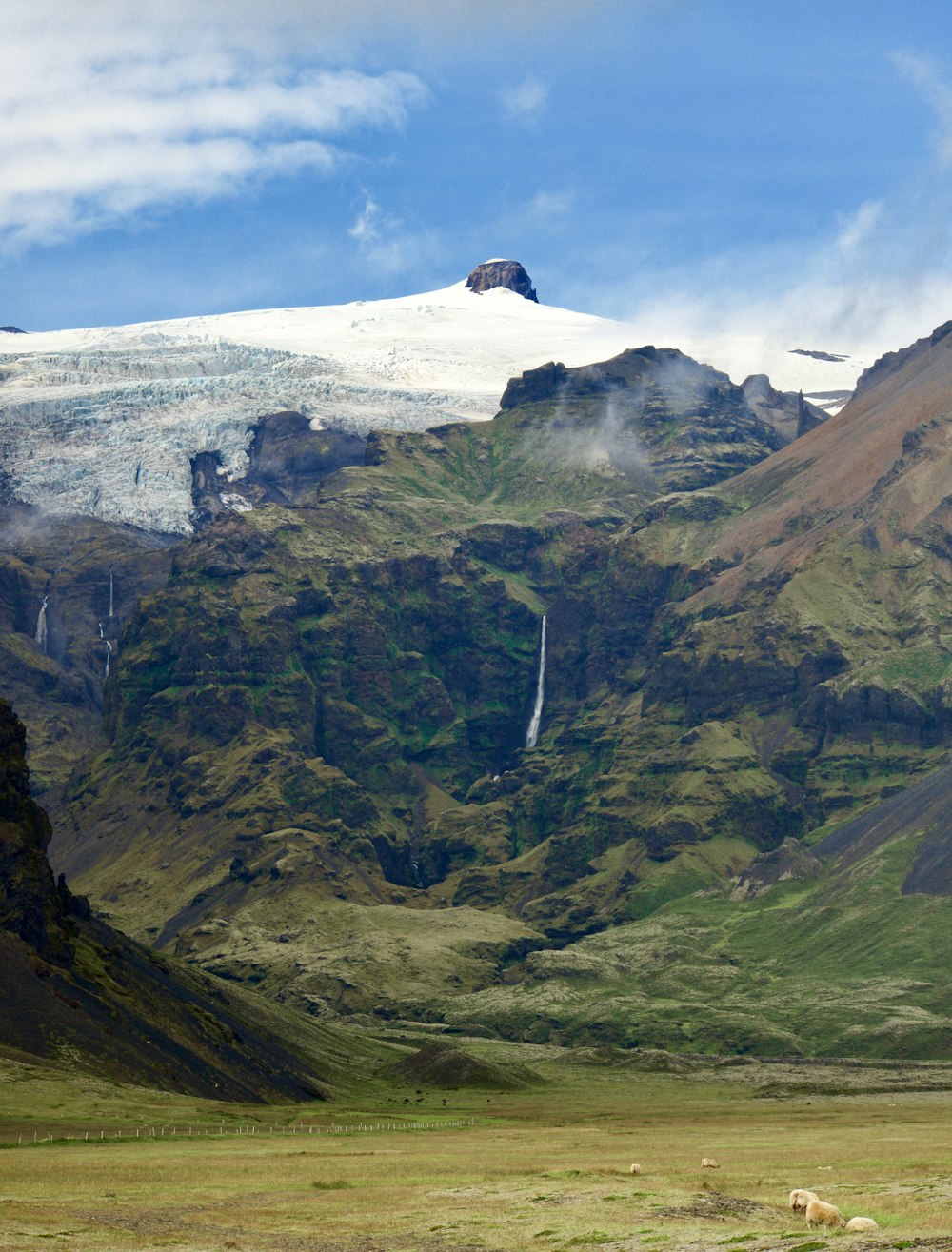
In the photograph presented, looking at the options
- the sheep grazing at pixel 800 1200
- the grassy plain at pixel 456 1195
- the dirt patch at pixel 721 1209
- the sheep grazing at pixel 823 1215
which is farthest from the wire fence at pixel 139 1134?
the sheep grazing at pixel 823 1215

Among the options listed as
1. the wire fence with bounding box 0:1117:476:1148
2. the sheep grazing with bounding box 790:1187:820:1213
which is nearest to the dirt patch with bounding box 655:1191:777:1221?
the sheep grazing with bounding box 790:1187:820:1213

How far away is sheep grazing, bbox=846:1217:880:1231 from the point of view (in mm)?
80188

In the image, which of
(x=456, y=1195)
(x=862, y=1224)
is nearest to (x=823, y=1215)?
(x=862, y=1224)

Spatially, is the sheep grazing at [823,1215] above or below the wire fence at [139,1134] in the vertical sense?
above

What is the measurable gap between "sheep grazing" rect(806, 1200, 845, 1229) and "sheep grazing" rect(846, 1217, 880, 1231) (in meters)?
2.32

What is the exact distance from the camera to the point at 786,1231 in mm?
83562

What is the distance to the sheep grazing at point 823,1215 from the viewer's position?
275 ft

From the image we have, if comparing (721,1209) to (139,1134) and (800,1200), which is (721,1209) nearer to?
(800,1200)

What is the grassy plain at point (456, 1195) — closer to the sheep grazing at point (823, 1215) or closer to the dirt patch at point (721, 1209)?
the dirt patch at point (721, 1209)

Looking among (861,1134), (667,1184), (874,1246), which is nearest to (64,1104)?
(861,1134)

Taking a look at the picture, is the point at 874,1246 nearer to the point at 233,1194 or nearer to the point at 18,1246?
the point at 18,1246

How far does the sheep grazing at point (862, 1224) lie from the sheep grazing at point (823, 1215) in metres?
2.32

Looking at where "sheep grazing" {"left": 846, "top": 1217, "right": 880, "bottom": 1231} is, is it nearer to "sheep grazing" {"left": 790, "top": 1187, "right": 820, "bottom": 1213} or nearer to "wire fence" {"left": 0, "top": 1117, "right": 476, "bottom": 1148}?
"sheep grazing" {"left": 790, "top": 1187, "right": 820, "bottom": 1213}

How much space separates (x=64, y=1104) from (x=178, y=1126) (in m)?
12.9
